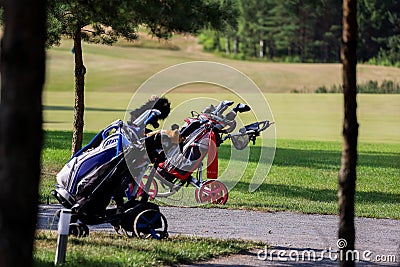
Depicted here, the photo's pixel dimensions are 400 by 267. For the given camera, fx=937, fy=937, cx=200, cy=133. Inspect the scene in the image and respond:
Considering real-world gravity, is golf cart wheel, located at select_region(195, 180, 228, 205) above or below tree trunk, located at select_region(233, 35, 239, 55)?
below

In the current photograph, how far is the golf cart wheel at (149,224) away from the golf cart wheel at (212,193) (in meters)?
3.83

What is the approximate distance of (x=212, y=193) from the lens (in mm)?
14781

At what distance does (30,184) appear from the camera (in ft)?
16.0

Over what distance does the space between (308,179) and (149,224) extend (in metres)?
11.5

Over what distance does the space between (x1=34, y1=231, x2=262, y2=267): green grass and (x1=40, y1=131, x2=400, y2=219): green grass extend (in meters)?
4.51

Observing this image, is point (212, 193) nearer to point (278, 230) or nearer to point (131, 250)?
point (278, 230)

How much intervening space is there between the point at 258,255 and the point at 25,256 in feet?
17.7

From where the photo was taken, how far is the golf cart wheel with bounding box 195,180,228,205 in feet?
47.6

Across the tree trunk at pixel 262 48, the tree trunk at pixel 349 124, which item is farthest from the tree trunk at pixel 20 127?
the tree trunk at pixel 262 48

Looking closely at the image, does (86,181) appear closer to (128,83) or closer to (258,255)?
(258,255)

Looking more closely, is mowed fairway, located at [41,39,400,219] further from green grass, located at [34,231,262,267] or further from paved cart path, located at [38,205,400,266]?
green grass, located at [34,231,262,267]

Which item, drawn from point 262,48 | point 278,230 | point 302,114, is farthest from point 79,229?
point 262,48

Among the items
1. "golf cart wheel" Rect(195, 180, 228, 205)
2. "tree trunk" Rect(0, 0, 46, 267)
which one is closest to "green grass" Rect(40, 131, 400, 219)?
"golf cart wheel" Rect(195, 180, 228, 205)

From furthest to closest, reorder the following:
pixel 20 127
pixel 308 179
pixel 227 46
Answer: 1. pixel 227 46
2. pixel 308 179
3. pixel 20 127
